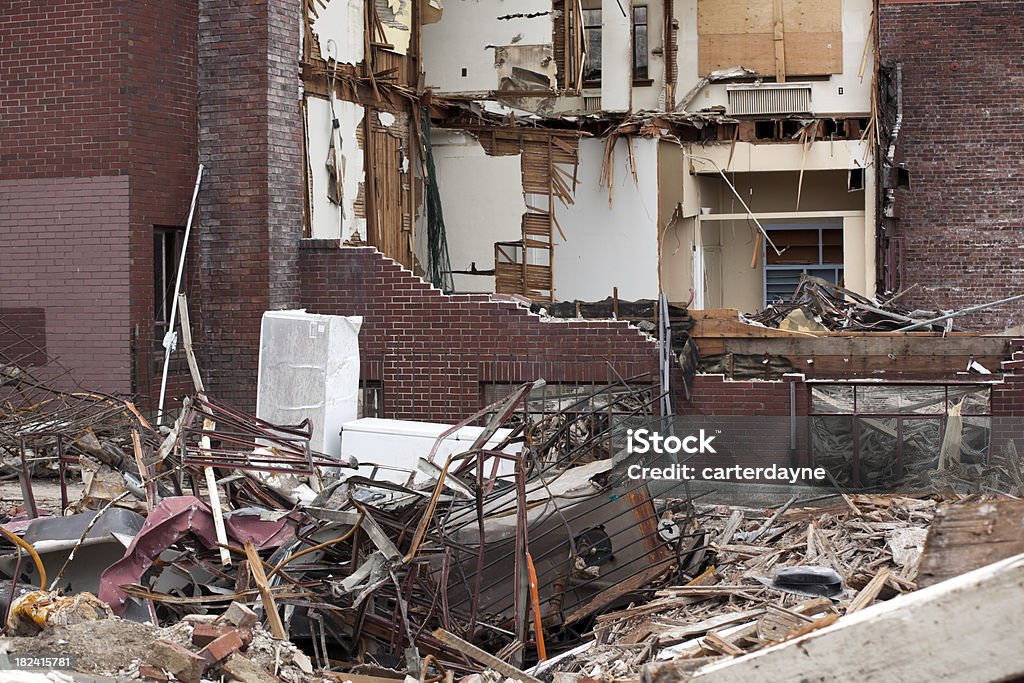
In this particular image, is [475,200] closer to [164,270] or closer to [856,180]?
[164,270]

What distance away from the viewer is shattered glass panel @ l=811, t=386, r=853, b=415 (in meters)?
14.1

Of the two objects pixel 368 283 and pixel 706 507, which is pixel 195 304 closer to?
pixel 368 283

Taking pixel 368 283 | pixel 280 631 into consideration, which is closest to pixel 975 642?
pixel 280 631

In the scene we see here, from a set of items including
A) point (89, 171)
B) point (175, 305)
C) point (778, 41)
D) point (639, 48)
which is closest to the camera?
point (89, 171)

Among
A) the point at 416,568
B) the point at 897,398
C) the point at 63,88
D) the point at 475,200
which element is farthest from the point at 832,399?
the point at 63,88

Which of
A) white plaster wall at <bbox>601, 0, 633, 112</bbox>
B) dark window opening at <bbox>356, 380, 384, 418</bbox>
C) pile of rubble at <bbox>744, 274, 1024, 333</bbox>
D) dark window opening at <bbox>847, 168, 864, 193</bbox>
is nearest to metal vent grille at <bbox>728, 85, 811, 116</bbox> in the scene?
dark window opening at <bbox>847, 168, 864, 193</bbox>

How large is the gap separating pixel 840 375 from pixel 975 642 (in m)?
10.0

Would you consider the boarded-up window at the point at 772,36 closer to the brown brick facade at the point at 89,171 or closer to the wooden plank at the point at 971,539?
the brown brick facade at the point at 89,171

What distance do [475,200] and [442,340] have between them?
5.53 meters

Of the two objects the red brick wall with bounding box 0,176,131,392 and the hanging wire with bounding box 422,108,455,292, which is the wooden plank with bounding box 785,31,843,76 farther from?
the red brick wall with bounding box 0,176,131,392

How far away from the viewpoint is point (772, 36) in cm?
2186

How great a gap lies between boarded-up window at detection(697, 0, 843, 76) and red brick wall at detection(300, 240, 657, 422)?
9559 millimetres

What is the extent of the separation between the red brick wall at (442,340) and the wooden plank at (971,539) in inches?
369

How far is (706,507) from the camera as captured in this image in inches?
428
